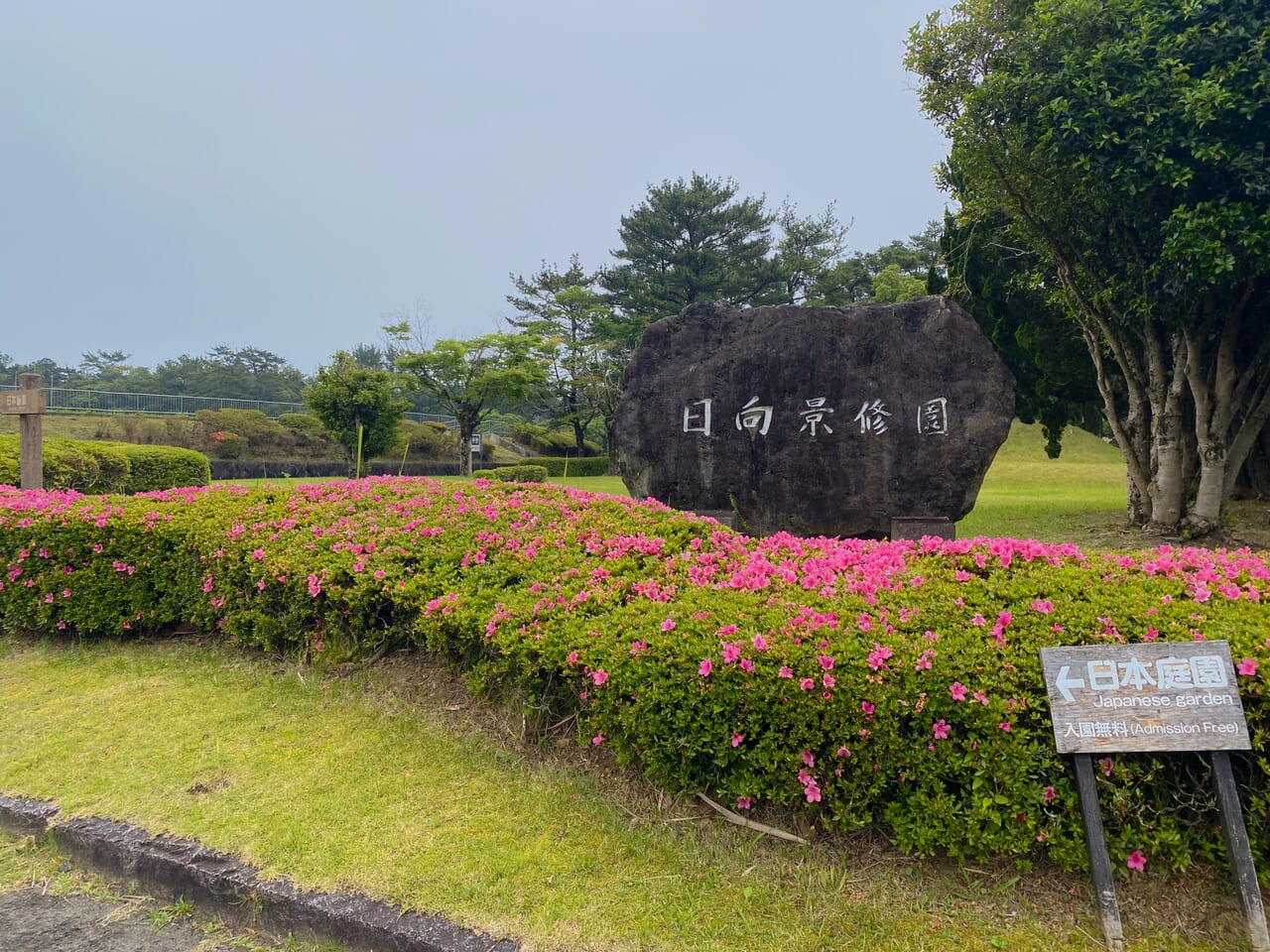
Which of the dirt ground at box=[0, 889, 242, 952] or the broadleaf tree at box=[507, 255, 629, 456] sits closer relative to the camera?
the dirt ground at box=[0, 889, 242, 952]

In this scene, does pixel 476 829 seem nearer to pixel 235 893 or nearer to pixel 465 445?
pixel 235 893

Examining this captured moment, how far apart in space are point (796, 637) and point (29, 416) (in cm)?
733

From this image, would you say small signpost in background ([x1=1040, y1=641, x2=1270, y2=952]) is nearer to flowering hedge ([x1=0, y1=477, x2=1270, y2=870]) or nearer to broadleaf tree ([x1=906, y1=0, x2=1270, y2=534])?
flowering hedge ([x1=0, y1=477, x2=1270, y2=870])

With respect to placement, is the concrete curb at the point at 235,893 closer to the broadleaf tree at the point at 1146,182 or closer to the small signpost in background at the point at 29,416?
the small signpost in background at the point at 29,416

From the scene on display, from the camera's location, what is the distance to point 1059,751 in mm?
1883

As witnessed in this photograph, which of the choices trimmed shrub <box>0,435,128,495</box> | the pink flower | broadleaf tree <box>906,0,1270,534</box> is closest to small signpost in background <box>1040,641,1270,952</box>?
the pink flower

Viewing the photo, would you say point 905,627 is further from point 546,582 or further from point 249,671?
point 249,671

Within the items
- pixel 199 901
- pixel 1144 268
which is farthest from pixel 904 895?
pixel 1144 268

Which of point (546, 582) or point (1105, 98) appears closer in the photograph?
point (546, 582)

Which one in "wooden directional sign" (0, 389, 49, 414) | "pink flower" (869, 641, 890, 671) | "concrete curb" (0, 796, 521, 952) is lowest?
"concrete curb" (0, 796, 521, 952)

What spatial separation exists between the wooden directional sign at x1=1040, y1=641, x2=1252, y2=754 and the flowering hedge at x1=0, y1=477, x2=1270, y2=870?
7 cm

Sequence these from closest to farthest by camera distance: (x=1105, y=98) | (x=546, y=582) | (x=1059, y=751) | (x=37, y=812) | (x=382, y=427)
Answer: (x=1059, y=751)
(x=37, y=812)
(x=546, y=582)
(x=1105, y=98)
(x=382, y=427)

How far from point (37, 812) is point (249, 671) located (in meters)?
1.12

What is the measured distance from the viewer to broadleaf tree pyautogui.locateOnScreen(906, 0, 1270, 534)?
5.73 metres
